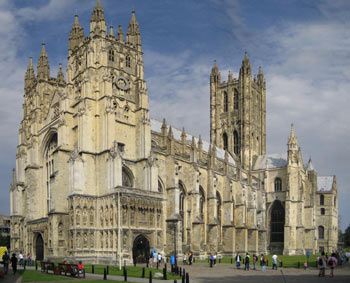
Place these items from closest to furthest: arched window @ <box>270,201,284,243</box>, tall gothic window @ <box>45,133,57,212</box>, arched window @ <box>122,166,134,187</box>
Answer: arched window @ <box>122,166,134,187</box> → tall gothic window @ <box>45,133,57,212</box> → arched window @ <box>270,201,284,243</box>

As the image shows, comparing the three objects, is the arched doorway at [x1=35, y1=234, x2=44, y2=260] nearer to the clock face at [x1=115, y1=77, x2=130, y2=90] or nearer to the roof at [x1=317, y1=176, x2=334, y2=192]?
the clock face at [x1=115, y1=77, x2=130, y2=90]

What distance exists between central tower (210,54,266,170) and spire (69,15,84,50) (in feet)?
153

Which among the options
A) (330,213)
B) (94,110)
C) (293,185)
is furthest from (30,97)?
(330,213)

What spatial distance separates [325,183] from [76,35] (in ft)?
244

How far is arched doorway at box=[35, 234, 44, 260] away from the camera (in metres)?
61.1

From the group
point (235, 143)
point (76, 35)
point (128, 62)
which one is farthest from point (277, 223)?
point (76, 35)

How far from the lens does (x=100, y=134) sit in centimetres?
5684

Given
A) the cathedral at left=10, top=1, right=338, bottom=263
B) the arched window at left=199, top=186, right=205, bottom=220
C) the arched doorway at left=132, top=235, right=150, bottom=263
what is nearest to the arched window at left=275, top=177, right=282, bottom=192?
the cathedral at left=10, top=1, right=338, bottom=263

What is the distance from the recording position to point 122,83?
2382 inches

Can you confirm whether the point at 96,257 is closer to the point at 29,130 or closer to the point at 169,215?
the point at 169,215

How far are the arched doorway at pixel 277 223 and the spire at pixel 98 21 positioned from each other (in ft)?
171

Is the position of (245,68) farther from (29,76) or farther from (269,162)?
(29,76)

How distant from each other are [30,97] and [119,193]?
24.2 metres

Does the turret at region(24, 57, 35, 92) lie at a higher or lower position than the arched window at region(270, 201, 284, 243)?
higher
